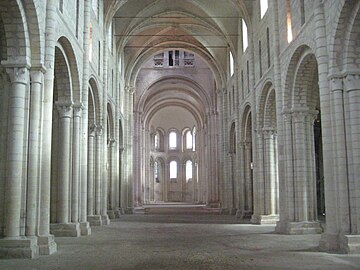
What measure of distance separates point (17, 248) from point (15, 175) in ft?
6.79

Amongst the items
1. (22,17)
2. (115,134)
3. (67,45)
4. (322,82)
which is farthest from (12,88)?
(115,134)

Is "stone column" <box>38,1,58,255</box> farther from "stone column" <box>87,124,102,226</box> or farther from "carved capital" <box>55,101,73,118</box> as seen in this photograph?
"stone column" <box>87,124,102,226</box>

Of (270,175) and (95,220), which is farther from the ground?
(270,175)

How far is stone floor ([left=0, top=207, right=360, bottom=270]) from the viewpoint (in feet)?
39.2

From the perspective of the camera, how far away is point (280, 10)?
851 inches

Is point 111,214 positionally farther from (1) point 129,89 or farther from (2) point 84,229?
(1) point 129,89

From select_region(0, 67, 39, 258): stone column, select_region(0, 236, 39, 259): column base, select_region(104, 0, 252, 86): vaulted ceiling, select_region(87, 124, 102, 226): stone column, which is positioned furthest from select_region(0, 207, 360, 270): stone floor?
select_region(104, 0, 252, 86): vaulted ceiling

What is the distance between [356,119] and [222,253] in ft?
19.4

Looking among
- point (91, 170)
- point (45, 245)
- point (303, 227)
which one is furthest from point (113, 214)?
point (45, 245)

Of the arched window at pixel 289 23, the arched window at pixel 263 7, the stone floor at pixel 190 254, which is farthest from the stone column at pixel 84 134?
the arched window at pixel 263 7

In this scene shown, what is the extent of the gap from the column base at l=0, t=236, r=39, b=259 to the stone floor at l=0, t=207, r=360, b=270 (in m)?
0.28

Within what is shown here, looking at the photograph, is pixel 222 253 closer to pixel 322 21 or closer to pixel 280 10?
pixel 322 21

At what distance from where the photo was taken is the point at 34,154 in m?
13.9

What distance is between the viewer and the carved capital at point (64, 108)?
19.0 meters
